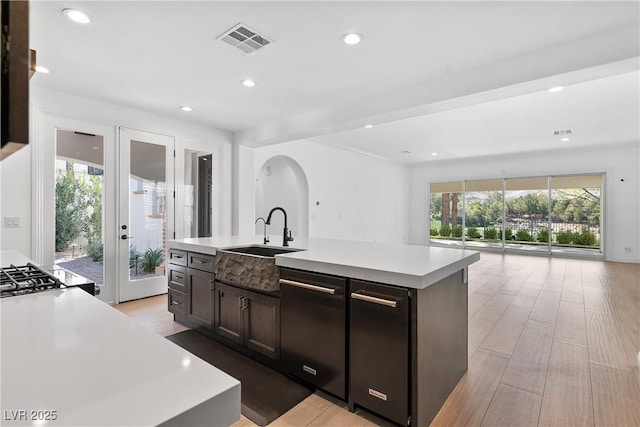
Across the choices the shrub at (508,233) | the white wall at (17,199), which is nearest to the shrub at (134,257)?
the white wall at (17,199)

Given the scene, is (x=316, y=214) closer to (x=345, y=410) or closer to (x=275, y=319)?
(x=275, y=319)

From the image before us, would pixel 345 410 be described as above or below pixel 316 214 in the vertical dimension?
below

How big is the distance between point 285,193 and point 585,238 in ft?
25.2

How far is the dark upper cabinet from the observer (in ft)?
1.53

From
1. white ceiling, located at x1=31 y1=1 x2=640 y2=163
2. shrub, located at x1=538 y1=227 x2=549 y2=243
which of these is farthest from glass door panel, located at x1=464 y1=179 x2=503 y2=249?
white ceiling, located at x1=31 y1=1 x2=640 y2=163

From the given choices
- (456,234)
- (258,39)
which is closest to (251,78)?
(258,39)

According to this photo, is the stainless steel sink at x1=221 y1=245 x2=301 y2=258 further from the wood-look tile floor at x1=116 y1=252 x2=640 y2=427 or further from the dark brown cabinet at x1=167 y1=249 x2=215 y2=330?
the wood-look tile floor at x1=116 y1=252 x2=640 y2=427

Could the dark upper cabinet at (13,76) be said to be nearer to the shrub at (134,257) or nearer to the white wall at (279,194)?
the shrub at (134,257)

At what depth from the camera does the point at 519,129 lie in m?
5.70

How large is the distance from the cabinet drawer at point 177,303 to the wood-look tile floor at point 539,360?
0.16 metres

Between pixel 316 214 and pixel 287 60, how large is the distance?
13.4 feet

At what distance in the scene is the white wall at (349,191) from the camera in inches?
256

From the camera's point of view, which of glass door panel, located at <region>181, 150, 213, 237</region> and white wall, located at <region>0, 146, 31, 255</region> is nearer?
white wall, located at <region>0, 146, 31, 255</region>

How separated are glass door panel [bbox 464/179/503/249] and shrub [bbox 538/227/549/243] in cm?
96
